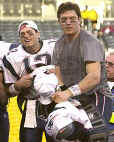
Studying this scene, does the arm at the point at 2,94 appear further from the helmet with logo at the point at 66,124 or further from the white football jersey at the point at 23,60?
the helmet with logo at the point at 66,124

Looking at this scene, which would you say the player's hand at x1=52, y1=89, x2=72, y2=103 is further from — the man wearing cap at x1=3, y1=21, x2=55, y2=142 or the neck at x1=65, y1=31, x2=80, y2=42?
the man wearing cap at x1=3, y1=21, x2=55, y2=142

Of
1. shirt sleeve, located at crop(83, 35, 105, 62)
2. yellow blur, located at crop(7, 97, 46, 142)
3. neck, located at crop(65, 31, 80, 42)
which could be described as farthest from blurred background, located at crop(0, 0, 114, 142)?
shirt sleeve, located at crop(83, 35, 105, 62)

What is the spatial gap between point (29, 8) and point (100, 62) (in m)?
32.5

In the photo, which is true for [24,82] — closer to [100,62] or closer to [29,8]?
[100,62]

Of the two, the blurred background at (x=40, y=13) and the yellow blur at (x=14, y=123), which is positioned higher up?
the yellow blur at (x=14, y=123)

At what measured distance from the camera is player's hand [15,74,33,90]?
3713mm

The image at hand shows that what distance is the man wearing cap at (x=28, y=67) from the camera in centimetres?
389

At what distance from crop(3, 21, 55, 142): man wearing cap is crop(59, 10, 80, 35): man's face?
1.85ft

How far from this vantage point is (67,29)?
3404 mm

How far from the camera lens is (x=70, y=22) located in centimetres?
337

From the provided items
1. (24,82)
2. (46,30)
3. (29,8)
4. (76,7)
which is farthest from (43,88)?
(29,8)

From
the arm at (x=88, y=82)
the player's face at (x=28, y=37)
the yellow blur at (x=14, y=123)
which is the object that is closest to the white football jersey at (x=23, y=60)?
the player's face at (x=28, y=37)

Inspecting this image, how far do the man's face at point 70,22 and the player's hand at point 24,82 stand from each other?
58 cm

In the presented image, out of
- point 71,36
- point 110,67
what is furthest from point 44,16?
point 71,36
